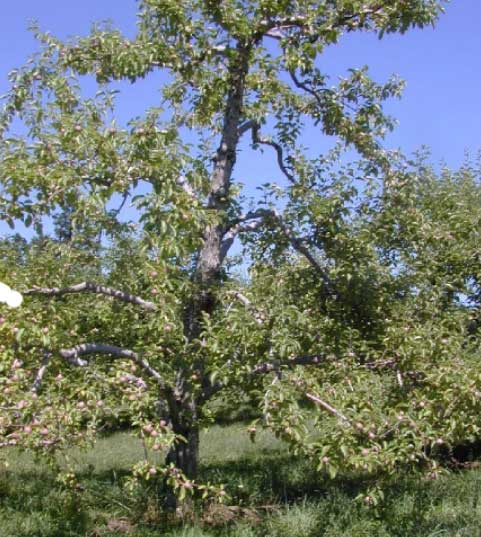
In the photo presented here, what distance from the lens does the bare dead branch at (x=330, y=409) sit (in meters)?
4.26

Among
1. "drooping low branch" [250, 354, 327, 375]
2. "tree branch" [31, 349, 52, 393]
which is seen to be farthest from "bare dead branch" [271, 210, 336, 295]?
"tree branch" [31, 349, 52, 393]

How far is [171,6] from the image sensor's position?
4.96m

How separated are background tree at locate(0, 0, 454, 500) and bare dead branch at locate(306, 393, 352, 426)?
0.94 ft

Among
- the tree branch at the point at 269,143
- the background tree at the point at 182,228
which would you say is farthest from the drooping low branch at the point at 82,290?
the tree branch at the point at 269,143

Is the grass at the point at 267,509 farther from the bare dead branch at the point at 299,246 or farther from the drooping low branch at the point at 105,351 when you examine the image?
the bare dead branch at the point at 299,246

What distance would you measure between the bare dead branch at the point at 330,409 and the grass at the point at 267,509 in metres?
1.29

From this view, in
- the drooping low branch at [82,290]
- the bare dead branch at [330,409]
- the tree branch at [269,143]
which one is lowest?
the bare dead branch at [330,409]

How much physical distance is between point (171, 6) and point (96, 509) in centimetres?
481

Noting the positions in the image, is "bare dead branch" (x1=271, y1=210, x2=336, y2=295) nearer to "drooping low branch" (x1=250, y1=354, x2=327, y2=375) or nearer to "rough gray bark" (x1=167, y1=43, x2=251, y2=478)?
"rough gray bark" (x1=167, y1=43, x2=251, y2=478)

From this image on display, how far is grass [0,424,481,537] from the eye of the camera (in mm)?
5645

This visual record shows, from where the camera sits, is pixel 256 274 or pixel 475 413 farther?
pixel 256 274

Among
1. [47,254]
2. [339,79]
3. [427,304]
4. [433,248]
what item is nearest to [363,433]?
[427,304]

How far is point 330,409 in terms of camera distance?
14.3ft

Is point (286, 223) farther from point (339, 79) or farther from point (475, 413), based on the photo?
point (475, 413)
